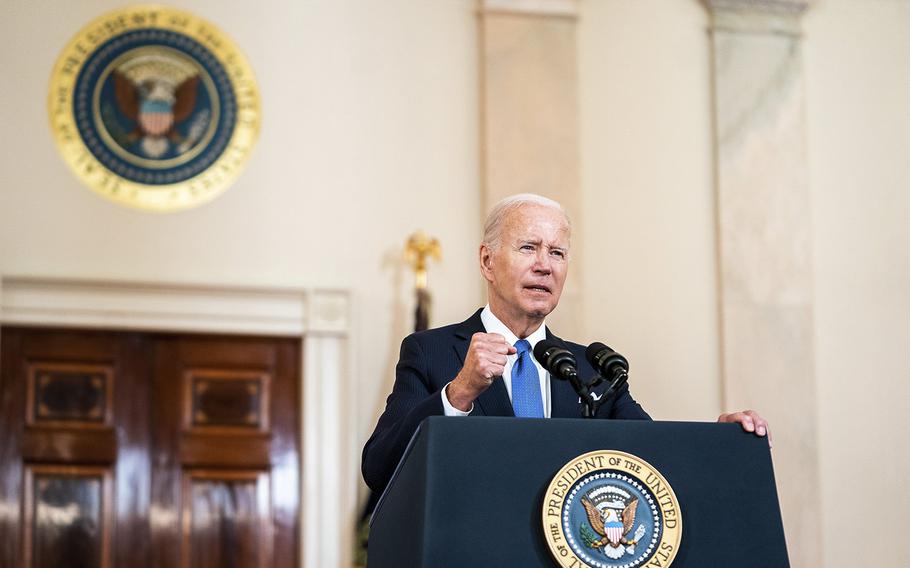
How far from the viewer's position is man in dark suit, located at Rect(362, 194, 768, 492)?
119 inches

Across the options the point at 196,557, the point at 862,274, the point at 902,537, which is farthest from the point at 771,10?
the point at 196,557

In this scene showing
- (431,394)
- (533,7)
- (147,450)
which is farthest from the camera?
(533,7)

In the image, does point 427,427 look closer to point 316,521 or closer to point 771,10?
point 316,521

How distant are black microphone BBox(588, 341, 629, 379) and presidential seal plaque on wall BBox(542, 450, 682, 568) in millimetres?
408

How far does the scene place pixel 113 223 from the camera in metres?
6.99

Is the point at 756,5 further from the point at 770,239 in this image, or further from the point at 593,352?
the point at 593,352

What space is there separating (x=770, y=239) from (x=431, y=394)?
16.5ft

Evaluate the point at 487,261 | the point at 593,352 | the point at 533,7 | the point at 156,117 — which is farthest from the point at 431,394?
the point at 533,7

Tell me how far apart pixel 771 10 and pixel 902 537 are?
10.8 ft

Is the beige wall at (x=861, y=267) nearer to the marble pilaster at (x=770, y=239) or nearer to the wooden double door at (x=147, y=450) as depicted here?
the marble pilaster at (x=770, y=239)

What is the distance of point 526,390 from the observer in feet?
10.2

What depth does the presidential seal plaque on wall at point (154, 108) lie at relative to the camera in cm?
707

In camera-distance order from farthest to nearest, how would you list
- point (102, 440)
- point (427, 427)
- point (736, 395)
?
point (736, 395)
point (102, 440)
point (427, 427)

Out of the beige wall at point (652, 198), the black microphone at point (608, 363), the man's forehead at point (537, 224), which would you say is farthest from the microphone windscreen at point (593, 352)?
the beige wall at point (652, 198)
